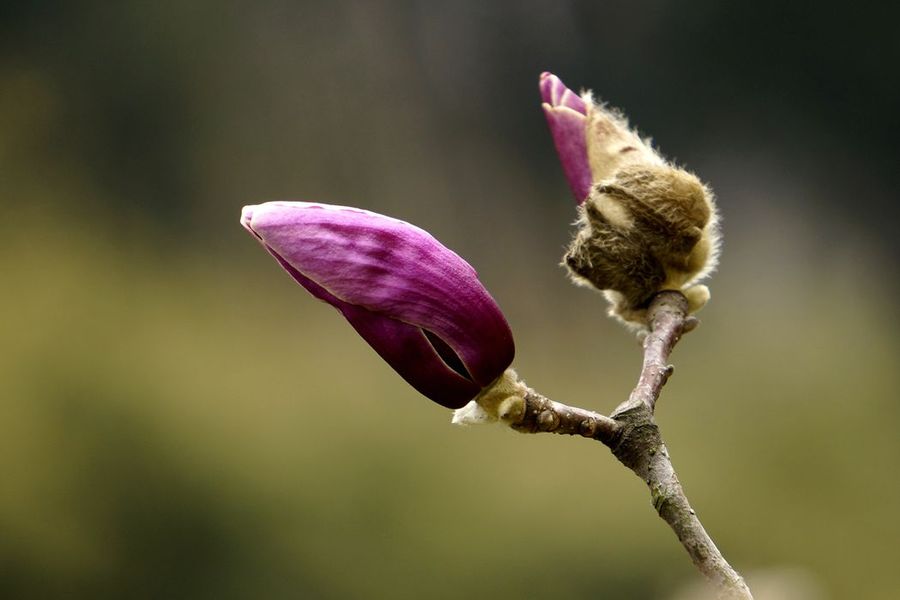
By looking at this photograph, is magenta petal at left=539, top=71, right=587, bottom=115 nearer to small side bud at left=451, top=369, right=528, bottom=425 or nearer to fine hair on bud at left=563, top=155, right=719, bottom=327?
fine hair on bud at left=563, top=155, right=719, bottom=327

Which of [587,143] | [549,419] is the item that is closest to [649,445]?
[549,419]

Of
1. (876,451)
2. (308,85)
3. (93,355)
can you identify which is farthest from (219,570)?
(876,451)

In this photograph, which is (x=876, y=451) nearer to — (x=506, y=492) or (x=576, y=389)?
(x=576, y=389)

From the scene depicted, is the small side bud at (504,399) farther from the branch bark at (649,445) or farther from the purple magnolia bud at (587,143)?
the purple magnolia bud at (587,143)

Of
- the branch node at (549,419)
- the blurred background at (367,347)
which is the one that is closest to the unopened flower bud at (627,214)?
A: the branch node at (549,419)

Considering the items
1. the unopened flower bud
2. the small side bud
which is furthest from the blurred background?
the small side bud

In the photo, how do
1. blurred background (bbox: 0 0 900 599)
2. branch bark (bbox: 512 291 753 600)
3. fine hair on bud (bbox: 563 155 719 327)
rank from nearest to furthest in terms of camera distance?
branch bark (bbox: 512 291 753 600) → fine hair on bud (bbox: 563 155 719 327) → blurred background (bbox: 0 0 900 599)
